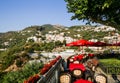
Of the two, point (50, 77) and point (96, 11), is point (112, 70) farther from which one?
point (96, 11)

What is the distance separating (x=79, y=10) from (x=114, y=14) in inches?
149

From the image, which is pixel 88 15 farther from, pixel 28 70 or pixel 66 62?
pixel 28 70

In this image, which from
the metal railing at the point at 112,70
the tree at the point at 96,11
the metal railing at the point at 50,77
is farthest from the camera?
the tree at the point at 96,11

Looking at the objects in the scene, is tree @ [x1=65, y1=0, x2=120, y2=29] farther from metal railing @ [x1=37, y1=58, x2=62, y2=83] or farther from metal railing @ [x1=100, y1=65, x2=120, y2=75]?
metal railing @ [x1=37, y1=58, x2=62, y2=83]

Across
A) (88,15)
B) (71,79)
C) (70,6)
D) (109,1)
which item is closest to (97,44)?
(109,1)

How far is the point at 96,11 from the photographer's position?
90.6 ft

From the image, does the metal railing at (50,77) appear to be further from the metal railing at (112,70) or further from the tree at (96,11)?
the tree at (96,11)

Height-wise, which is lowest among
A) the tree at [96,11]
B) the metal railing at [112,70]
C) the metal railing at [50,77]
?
the metal railing at [112,70]

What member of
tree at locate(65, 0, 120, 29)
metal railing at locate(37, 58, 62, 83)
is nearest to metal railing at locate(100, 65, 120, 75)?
metal railing at locate(37, 58, 62, 83)

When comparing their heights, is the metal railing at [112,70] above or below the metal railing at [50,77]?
below

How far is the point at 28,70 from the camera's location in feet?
58.9

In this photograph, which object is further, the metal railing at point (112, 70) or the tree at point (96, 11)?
the tree at point (96, 11)

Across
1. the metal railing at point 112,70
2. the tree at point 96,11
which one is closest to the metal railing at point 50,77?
the metal railing at point 112,70

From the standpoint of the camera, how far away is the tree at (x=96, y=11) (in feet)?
85.2
